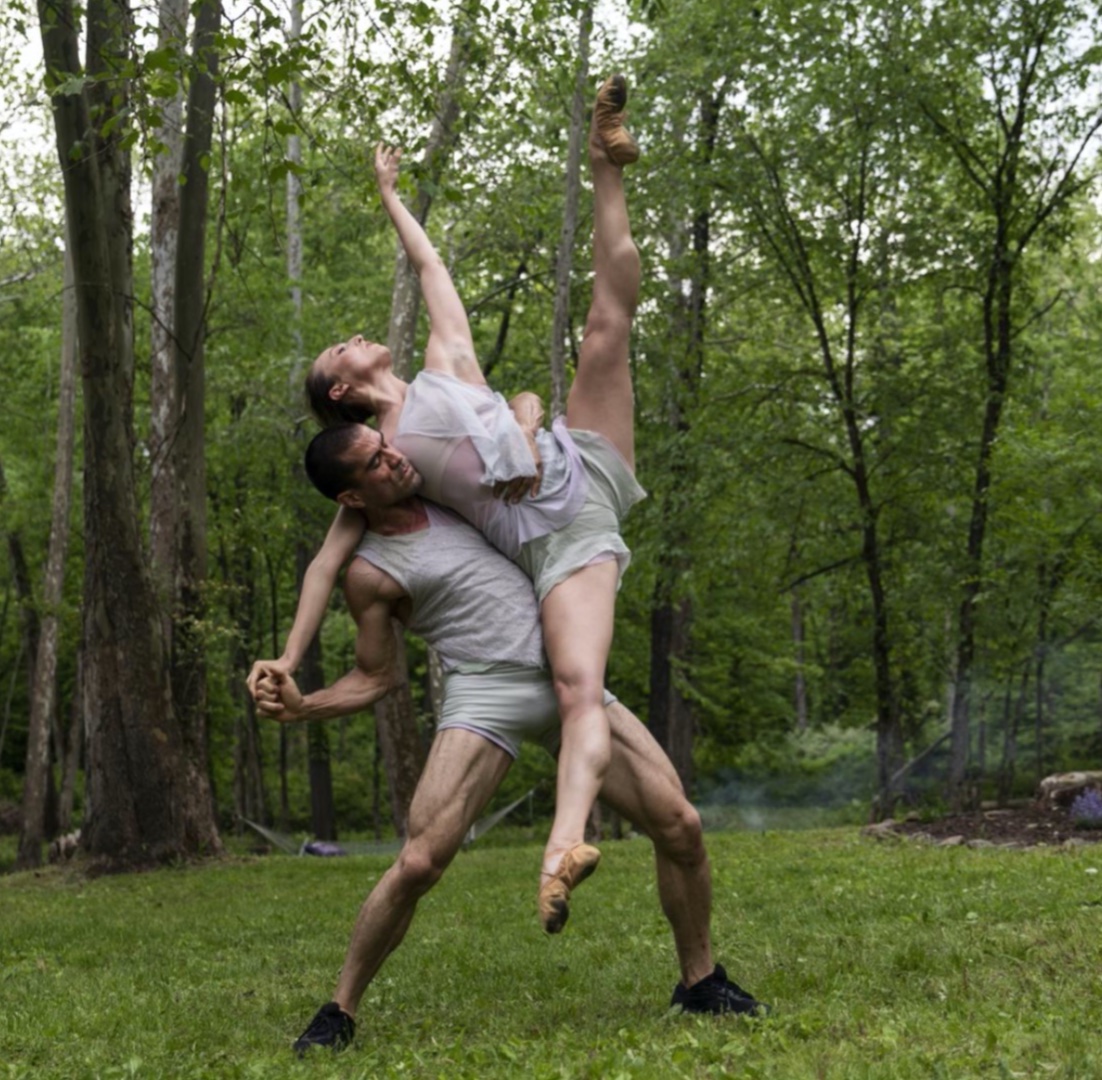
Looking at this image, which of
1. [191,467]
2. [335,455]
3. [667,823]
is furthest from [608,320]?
[191,467]

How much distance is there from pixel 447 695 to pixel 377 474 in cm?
77

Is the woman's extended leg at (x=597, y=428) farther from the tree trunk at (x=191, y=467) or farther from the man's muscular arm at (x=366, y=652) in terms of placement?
the tree trunk at (x=191, y=467)

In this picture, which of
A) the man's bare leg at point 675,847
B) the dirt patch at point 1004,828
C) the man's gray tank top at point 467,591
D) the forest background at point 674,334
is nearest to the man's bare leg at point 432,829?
the man's gray tank top at point 467,591

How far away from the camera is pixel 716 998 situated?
5.54 meters

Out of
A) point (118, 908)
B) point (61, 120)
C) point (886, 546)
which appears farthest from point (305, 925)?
point (886, 546)

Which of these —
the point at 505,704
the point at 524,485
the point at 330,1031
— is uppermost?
the point at 524,485

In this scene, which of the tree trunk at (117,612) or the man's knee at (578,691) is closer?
the man's knee at (578,691)

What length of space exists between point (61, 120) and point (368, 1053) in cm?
951

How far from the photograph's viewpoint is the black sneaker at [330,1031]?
534 centimetres

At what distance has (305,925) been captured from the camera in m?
10.8

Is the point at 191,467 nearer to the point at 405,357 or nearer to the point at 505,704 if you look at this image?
the point at 405,357

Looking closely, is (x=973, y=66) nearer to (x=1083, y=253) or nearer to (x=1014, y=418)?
(x=1014, y=418)

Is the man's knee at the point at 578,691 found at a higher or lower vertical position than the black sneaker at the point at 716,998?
higher

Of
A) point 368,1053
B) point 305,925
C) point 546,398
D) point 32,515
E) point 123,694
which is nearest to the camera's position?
point 368,1053
